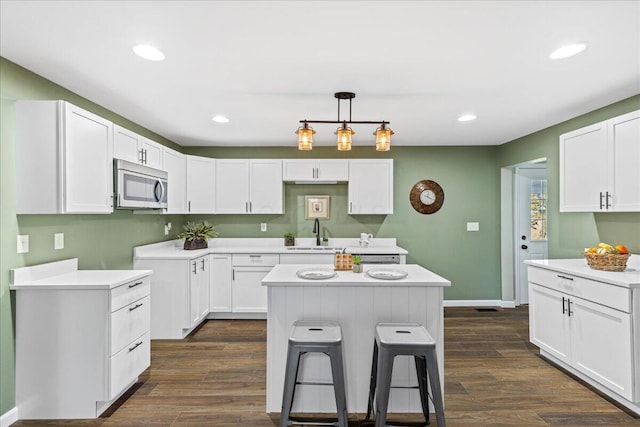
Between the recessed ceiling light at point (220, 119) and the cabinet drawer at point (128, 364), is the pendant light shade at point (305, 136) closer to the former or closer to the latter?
the recessed ceiling light at point (220, 119)

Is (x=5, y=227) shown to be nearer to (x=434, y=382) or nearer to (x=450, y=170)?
(x=434, y=382)

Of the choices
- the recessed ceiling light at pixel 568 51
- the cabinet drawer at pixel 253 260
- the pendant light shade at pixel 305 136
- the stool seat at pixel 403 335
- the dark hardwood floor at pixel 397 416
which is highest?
the recessed ceiling light at pixel 568 51

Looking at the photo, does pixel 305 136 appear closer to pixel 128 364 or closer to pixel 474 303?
pixel 128 364

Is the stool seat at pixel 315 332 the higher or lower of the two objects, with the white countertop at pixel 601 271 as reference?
lower

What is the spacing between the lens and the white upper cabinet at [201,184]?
15.2 ft

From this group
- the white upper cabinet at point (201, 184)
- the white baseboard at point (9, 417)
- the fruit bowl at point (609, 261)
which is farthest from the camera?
the white upper cabinet at point (201, 184)

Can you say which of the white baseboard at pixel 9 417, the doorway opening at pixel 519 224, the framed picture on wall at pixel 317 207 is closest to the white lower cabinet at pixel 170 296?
the white baseboard at pixel 9 417

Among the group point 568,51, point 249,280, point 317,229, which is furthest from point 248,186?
point 568,51

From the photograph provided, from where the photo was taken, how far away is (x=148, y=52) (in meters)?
2.19

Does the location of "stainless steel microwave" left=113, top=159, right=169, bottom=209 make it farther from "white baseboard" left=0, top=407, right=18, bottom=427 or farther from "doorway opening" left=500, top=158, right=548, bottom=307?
"doorway opening" left=500, top=158, right=548, bottom=307

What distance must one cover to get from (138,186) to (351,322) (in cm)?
224

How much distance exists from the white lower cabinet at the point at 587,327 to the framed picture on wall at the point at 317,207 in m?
2.66

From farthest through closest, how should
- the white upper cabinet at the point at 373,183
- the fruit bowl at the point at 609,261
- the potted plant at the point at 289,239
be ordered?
the potted plant at the point at 289,239 → the white upper cabinet at the point at 373,183 → the fruit bowl at the point at 609,261

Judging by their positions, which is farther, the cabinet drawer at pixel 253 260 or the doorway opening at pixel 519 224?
the doorway opening at pixel 519 224
